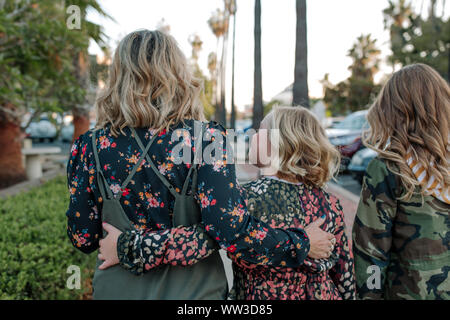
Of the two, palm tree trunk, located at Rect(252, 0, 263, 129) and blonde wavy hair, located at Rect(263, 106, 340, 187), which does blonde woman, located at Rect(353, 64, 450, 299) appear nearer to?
blonde wavy hair, located at Rect(263, 106, 340, 187)

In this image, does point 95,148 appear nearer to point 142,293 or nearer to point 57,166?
point 142,293

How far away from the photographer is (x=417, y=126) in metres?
1.77

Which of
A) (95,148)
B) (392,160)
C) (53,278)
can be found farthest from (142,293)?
(53,278)

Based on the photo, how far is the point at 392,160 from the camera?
5.74 feet

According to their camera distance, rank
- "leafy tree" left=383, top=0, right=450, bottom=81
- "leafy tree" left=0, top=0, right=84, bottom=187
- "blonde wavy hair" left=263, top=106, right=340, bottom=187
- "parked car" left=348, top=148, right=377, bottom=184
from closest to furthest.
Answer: "blonde wavy hair" left=263, top=106, right=340, bottom=187, "leafy tree" left=0, top=0, right=84, bottom=187, "parked car" left=348, top=148, right=377, bottom=184, "leafy tree" left=383, top=0, right=450, bottom=81

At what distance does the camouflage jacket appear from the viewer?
1.70m

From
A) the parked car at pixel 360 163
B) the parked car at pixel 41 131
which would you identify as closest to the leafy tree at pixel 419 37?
the parked car at pixel 360 163

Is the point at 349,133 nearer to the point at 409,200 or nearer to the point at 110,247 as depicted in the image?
the point at 409,200

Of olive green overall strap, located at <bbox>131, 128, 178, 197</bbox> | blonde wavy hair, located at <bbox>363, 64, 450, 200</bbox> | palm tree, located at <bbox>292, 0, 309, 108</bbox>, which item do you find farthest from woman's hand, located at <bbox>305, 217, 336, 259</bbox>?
palm tree, located at <bbox>292, 0, 309, 108</bbox>

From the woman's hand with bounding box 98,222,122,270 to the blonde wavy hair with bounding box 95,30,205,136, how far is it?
379mm

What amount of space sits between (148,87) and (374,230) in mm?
1210

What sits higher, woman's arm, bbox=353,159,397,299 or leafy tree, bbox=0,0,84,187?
leafy tree, bbox=0,0,84,187

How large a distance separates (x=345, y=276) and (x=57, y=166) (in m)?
14.3

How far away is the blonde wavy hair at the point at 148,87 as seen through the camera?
4.78 ft
